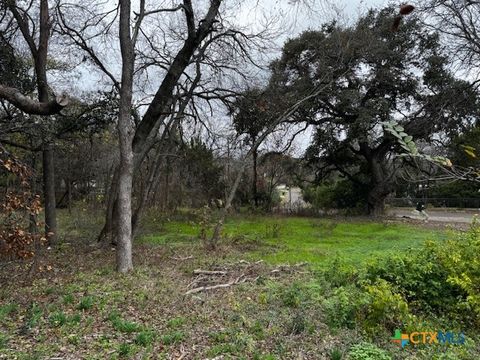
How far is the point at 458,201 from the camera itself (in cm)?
2569

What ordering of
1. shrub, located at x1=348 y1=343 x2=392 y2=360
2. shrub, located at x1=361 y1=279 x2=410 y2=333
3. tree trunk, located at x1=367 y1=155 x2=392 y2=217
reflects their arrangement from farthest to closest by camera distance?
1. tree trunk, located at x1=367 y1=155 x2=392 y2=217
2. shrub, located at x1=361 y1=279 x2=410 y2=333
3. shrub, located at x1=348 y1=343 x2=392 y2=360

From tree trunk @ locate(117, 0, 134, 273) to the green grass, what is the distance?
114 inches

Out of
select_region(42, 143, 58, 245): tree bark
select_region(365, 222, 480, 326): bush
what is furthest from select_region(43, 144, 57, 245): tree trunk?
select_region(365, 222, 480, 326): bush

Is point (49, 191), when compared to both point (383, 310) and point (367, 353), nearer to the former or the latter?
point (383, 310)

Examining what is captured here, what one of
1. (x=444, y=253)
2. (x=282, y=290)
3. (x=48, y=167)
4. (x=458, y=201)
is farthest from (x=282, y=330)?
(x=458, y=201)

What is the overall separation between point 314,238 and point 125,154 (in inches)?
Answer: 260

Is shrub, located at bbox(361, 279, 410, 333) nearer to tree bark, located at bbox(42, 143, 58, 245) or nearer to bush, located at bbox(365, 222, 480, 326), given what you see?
bush, located at bbox(365, 222, 480, 326)

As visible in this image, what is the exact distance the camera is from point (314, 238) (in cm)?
1141

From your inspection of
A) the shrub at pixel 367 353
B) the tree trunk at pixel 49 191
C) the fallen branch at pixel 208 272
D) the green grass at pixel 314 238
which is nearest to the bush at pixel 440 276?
the shrub at pixel 367 353

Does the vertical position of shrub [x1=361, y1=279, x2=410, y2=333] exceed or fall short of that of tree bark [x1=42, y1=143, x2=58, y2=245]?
it falls short

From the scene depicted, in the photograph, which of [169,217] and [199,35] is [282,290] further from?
[169,217]

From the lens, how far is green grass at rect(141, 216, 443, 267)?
8555 mm

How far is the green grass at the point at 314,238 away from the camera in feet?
28.1

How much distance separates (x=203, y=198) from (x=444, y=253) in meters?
13.3
